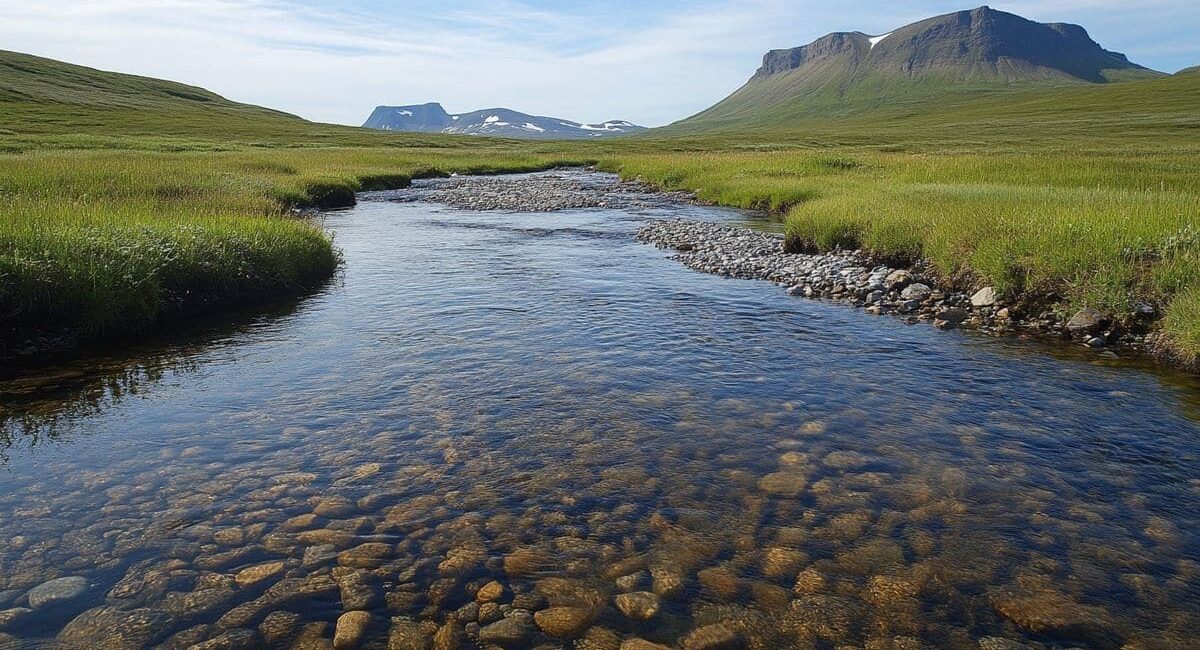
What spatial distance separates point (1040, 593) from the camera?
512 cm

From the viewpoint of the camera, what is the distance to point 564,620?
4832 mm

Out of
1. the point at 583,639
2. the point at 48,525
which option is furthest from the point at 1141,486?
the point at 48,525

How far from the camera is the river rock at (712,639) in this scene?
461cm

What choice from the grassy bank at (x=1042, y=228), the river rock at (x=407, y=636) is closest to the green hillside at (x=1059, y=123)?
the grassy bank at (x=1042, y=228)

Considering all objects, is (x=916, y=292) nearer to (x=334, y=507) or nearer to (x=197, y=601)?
(x=334, y=507)

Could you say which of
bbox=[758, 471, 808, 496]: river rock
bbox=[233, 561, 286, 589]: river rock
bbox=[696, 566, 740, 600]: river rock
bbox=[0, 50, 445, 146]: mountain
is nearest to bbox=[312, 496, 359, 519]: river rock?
bbox=[233, 561, 286, 589]: river rock

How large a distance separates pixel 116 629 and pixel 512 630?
2.48m

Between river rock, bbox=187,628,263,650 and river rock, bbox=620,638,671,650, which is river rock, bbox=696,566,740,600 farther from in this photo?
river rock, bbox=187,628,263,650

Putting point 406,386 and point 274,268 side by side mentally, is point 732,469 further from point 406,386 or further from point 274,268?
point 274,268

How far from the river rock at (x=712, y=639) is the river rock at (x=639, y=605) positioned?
0.33 m

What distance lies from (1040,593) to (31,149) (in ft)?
174

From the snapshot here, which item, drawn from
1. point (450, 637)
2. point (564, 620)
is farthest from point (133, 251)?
point (564, 620)

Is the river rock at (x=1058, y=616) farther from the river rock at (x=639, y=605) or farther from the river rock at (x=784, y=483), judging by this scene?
the river rock at (x=639, y=605)

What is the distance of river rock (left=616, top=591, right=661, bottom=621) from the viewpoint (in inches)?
193
